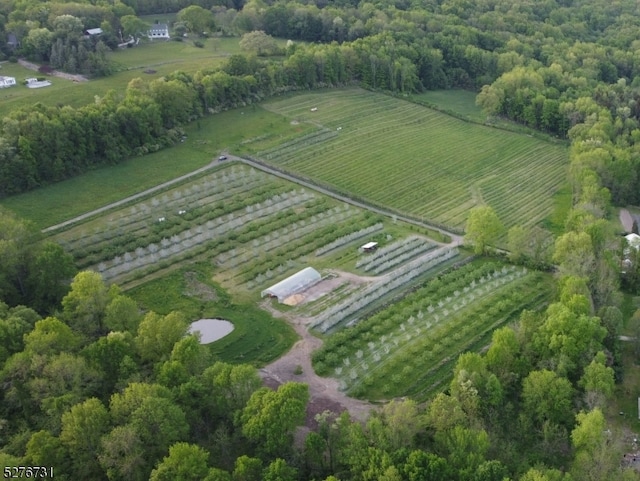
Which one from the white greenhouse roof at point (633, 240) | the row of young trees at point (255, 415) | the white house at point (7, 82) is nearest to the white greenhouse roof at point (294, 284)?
the row of young trees at point (255, 415)

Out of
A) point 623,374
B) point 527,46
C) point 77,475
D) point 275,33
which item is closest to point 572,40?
point 527,46

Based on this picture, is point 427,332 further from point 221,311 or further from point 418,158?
point 418,158

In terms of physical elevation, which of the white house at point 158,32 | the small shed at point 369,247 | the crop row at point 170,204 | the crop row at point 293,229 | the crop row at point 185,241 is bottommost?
the small shed at point 369,247

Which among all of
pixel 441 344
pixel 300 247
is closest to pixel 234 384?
pixel 441 344

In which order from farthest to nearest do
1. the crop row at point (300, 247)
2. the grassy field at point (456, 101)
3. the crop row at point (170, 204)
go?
the grassy field at point (456, 101) < the crop row at point (170, 204) < the crop row at point (300, 247)

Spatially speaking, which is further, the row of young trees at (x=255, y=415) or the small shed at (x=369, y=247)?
the small shed at (x=369, y=247)

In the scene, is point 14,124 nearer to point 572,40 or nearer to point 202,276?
point 202,276

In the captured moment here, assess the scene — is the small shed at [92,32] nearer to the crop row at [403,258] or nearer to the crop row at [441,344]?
the crop row at [403,258]

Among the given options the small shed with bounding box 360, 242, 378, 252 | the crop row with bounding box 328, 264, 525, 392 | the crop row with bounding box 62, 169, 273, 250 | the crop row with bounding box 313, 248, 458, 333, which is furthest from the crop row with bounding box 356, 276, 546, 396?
the crop row with bounding box 62, 169, 273, 250
